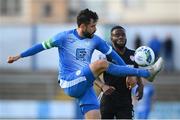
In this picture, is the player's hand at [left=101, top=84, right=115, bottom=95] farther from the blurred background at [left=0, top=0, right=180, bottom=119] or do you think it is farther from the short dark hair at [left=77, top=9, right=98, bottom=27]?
the blurred background at [left=0, top=0, right=180, bottom=119]

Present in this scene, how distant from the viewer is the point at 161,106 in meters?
23.0

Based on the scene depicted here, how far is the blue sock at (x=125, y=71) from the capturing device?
1097 centimetres

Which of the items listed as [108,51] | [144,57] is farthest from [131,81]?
[108,51]

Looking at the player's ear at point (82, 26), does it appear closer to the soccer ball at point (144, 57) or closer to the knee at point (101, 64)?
the knee at point (101, 64)

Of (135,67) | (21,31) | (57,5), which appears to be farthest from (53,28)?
(135,67)

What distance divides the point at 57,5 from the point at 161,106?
24440mm

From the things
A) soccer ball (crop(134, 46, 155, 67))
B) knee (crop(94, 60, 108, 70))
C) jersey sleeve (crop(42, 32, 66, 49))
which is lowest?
knee (crop(94, 60, 108, 70))

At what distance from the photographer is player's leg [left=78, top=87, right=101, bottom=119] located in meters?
11.1

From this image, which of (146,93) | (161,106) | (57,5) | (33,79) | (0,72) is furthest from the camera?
(57,5)

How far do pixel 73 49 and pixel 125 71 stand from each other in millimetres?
843

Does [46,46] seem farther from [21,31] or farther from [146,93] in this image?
[21,31]

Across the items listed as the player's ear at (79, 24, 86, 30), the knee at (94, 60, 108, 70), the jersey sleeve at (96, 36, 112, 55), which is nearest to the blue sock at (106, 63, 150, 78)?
the knee at (94, 60, 108, 70)

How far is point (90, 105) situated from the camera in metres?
11.2

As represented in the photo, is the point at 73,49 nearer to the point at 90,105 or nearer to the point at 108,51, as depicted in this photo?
the point at 108,51
